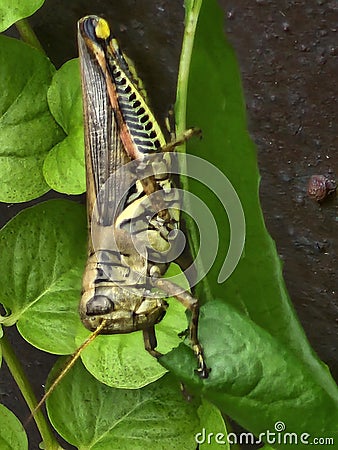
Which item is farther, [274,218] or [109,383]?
[274,218]

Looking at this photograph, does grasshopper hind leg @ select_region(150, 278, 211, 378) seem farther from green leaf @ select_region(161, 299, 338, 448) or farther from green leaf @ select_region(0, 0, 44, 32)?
green leaf @ select_region(0, 0, 44, 32)

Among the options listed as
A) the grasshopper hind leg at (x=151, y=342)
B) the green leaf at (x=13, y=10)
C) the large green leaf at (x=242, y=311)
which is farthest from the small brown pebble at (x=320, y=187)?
the green leaf at (x=13, y=10)

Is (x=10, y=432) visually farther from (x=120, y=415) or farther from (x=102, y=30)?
(x=102, y=30)

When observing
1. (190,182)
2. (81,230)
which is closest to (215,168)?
(190,182)

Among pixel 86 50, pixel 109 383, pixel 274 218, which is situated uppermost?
pixel 86 50

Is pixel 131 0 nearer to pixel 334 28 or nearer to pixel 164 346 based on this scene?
pixel 334 28
